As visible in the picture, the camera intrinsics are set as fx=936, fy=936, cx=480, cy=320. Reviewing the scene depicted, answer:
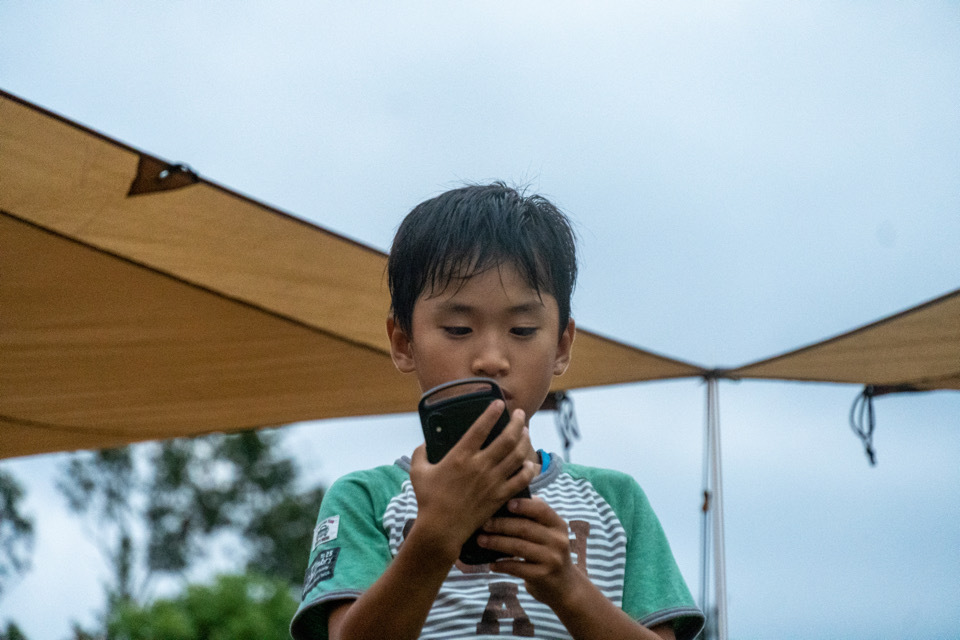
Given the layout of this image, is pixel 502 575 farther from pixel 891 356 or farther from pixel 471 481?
pixel 891 356

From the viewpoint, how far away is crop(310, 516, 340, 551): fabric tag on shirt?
3.57 feet

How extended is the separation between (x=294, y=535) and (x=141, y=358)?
13103mm

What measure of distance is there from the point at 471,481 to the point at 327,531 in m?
0.34

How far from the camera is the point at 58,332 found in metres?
2.37

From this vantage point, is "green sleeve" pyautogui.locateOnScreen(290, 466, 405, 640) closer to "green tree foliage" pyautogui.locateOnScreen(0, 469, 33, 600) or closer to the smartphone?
the smartphone

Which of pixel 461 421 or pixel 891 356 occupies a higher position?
pixel 891 356

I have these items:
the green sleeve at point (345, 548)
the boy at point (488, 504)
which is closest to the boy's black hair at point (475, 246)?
the boy at point (488, 504)

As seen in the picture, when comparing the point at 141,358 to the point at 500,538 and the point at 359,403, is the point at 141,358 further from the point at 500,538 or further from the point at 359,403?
the point at 500,538

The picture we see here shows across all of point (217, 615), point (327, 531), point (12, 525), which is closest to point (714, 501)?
point (327, 531)

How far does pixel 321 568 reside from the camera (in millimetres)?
1063

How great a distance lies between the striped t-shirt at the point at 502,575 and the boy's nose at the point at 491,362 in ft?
0.70

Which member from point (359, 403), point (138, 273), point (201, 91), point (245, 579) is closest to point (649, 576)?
point (138, 273)

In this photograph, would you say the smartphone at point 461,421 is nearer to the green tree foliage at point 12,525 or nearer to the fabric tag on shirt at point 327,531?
the fabric tag on shirt at point 327,531

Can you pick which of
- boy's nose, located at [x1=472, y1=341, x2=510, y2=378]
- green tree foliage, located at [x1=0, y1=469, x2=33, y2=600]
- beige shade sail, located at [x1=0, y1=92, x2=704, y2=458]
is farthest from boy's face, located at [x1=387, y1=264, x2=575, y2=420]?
green tree foliage, located at [x1=0, y1=469, x2=33, y2=600]
